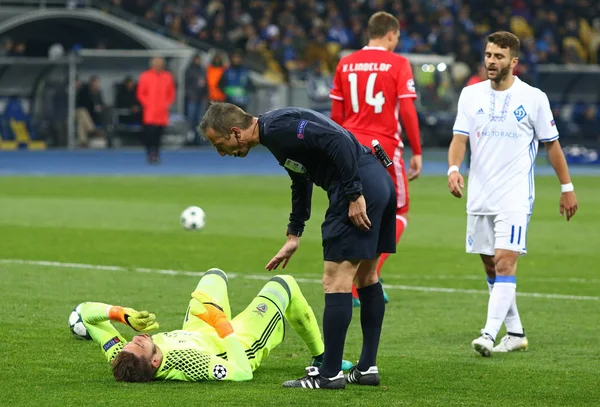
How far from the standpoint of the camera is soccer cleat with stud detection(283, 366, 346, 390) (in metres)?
6.92

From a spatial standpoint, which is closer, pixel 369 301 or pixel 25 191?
pixel 369 301

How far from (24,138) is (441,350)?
84.1 ft

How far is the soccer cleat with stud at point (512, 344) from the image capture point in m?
8.54

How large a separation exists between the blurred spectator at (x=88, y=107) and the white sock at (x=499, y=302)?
81.7ft

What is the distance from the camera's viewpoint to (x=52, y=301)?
10289mm

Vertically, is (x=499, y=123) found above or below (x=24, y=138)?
above

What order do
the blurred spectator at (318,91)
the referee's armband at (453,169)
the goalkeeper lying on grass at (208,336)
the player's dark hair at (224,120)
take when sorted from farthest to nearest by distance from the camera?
the blurred spectator at (318,91)
the referee's armband at (453,169)
the goalkeeper lying on grass at (208,336)
the player's dark hair at (224,120)

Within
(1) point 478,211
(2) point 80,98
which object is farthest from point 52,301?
(2) point 80,98

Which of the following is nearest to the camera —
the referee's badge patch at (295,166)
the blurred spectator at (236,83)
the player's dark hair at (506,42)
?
the referee's badge patch at (295,166)

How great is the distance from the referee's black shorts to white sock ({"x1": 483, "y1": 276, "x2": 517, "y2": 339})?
1587 millimetres

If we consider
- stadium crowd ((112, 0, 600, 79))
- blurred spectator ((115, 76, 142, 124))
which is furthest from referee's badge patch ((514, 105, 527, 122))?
stadium crowd ((112, 0, 600, 79))

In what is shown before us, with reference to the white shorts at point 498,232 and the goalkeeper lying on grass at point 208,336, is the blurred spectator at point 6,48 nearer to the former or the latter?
the white shorts at point 498,232

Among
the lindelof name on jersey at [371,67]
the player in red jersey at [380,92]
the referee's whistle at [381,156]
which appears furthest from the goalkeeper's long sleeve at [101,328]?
the lindelof name on jersey at [371,67]

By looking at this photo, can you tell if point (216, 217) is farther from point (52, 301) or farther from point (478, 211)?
point (478, 211)
